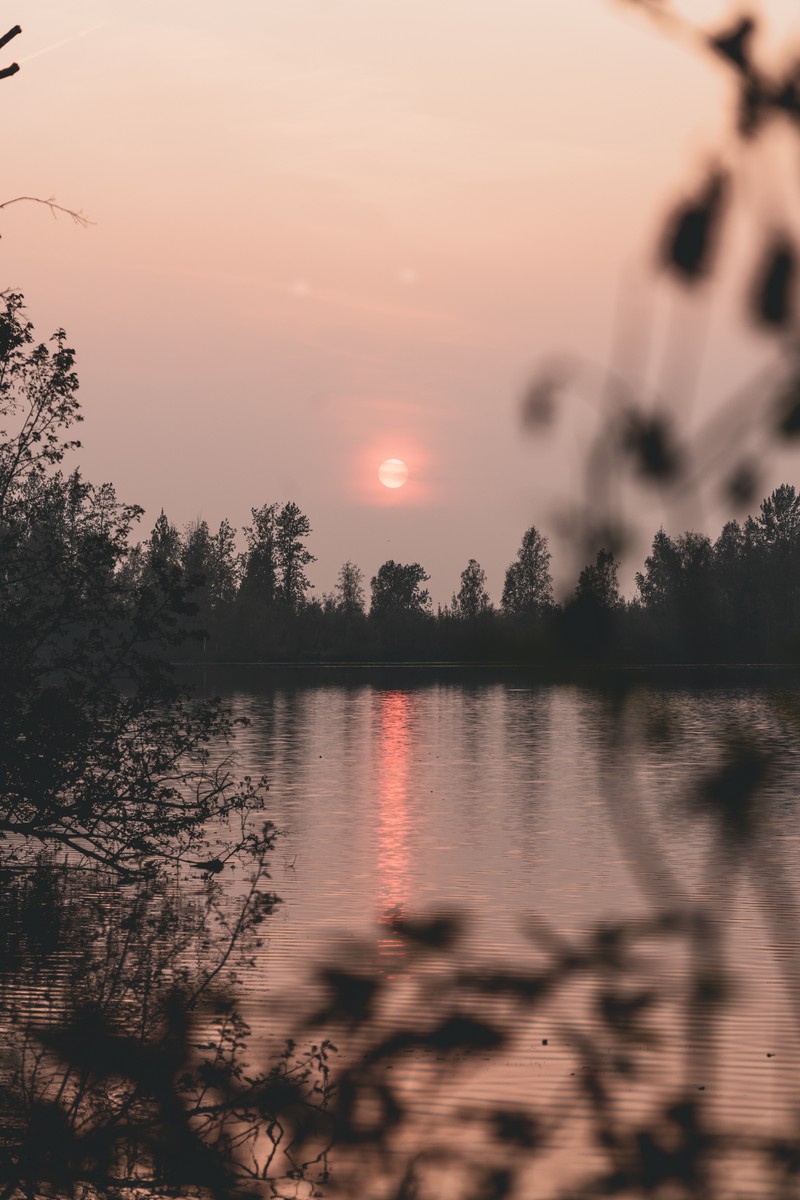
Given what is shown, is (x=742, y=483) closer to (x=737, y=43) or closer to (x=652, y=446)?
(x=652, y=446)

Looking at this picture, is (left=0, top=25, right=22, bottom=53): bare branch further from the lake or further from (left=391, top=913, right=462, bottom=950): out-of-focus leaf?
(left=391, top=913, right=462, bottom=950): out-of-focus leaf

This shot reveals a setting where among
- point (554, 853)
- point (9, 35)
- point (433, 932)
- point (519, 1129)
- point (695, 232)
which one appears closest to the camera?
point (695, 232)

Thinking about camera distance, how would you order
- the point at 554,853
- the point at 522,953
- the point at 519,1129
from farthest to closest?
the point at 554,853
the point at 522,953
the point at 519,1129

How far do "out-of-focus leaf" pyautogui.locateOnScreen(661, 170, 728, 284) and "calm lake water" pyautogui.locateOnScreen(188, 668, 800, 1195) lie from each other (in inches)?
25.1

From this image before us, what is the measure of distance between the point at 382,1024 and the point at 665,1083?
3.44ft

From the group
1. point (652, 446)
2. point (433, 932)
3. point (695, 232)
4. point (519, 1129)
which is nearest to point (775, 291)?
point (695, 232)

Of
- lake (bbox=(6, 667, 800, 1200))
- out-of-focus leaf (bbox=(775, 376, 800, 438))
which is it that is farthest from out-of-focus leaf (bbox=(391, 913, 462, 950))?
out-of-focus leaf (bbox=(775, 376, 800, 438))

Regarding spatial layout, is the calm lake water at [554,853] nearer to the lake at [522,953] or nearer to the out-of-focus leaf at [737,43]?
the lake at [522,953]

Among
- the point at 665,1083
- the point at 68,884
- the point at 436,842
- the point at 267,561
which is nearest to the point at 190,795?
the point at 436,842

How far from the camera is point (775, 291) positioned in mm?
1992

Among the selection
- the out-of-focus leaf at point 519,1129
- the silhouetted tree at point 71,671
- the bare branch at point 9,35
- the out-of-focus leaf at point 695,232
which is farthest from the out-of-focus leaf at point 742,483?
the silhouetted tree at point 71,671

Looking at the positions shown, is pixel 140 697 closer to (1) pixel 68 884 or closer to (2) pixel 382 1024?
(1) pixel 68 884

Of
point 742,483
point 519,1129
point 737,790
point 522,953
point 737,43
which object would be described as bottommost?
point 522,953

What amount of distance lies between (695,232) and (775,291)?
14 centimetres
